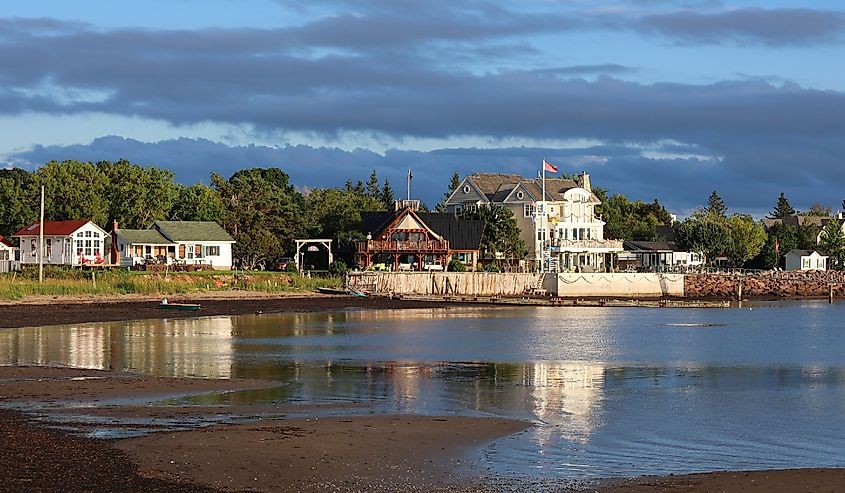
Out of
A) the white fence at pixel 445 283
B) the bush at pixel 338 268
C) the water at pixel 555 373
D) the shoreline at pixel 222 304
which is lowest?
the water at pixel 555 373

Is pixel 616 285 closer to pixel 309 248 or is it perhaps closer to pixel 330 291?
pixel 309 248

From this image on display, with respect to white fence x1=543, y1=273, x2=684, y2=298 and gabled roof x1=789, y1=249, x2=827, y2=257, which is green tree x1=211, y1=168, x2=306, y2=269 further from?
gabled roof x1=789, y1=249, x2=827, y2=257

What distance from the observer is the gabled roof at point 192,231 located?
94.7 metres

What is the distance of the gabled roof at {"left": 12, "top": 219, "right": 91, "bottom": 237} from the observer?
3521 inches

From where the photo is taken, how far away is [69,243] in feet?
293

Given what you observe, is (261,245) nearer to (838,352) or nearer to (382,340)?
(382,340)

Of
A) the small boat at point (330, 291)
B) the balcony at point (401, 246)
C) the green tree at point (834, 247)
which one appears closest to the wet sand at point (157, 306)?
A: the small boat at point (330, 291)

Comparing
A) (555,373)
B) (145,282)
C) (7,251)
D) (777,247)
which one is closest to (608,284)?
(777,247)

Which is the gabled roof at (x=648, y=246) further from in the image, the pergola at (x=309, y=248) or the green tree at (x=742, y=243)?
the pergola at (x=309, y=248)

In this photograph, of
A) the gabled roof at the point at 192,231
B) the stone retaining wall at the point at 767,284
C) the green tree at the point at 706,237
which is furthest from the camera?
the green tree at the point at 706,237

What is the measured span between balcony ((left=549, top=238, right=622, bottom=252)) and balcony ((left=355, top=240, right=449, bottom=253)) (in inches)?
605

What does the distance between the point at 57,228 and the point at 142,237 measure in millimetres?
6814

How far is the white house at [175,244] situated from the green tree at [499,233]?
2390cm

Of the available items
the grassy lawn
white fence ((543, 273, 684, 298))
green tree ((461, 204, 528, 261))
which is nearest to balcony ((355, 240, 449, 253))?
green tree ((461, 204, 528, 261))
